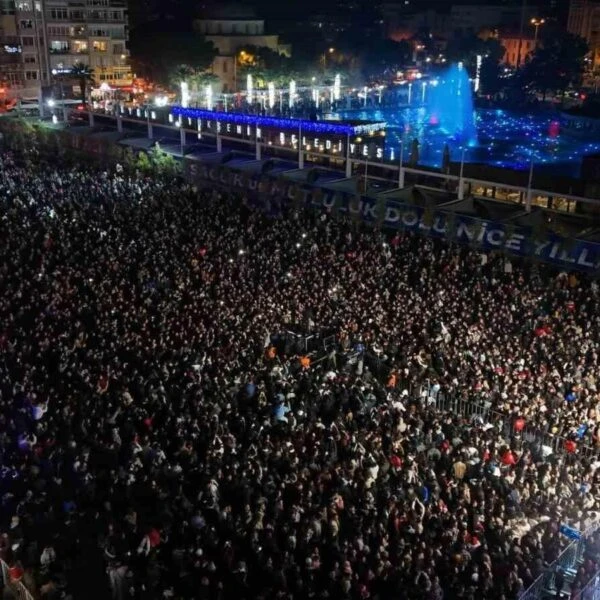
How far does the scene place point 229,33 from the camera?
90.6 m

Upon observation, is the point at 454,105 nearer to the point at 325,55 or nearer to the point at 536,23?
the point at 325,55

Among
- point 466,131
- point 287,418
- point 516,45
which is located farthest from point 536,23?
point 287,418

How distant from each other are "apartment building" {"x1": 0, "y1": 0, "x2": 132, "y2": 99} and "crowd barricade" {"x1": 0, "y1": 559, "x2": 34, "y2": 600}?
216ft

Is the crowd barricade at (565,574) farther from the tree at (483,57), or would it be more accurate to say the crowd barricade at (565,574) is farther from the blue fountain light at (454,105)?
the tree at (483,57)

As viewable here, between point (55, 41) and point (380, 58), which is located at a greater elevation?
point (55, 41)

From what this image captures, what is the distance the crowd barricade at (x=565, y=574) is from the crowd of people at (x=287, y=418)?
0.14m

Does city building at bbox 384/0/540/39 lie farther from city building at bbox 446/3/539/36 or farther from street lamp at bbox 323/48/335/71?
street lamp at bbox 323/48/335/71

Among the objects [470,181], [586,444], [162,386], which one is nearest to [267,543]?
[162,386]

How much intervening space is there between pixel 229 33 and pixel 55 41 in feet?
85.0

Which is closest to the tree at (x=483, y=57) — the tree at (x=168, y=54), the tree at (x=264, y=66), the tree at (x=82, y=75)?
the tree at (x=264, y=66)

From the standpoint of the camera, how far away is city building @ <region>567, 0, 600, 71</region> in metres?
110

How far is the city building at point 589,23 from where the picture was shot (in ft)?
362

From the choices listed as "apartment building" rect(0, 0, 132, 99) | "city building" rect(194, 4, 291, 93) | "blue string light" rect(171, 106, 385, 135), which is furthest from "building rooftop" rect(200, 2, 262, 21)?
"blue string light" rect(171, 106, 385, 135)

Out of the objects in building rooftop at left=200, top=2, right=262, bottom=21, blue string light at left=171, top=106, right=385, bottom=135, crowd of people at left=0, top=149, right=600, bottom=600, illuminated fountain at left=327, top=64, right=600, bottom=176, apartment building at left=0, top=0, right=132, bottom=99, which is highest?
building rooftop at left=200, top=2, right=262, bottom=21
